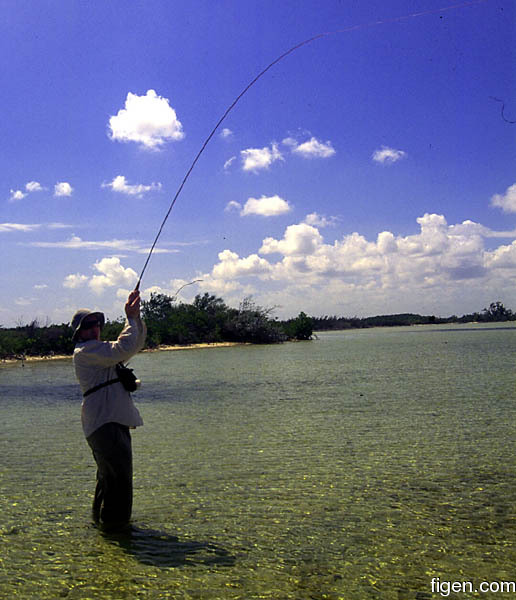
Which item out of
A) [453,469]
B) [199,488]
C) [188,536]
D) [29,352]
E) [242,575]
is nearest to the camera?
[242,575]

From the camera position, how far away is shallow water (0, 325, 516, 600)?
4.44 meters

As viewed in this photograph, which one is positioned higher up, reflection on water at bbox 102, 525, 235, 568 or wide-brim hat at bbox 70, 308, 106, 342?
wide-brim hat at bbox 70, 308, 106, 342

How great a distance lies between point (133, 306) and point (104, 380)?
75 cm

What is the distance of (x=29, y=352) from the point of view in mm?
36500

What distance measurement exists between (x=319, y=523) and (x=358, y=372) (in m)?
16.6

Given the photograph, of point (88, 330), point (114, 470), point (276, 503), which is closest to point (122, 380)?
point (88, 330)

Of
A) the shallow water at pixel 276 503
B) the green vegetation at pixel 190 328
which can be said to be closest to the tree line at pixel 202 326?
the green vegetation at pixel 190 328

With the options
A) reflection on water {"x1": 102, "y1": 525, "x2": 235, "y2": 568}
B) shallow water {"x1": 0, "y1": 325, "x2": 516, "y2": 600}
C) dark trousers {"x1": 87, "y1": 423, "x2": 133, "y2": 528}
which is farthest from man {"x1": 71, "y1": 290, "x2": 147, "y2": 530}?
shallow water {"x1": 0, "y1": 325, "x2": 516, "y2": 600}

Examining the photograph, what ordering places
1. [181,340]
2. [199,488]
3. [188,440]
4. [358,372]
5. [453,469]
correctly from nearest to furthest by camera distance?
1. [199,488]
2. [453,469]
3. [188,440]
4. [358,372]
5. [181,340]

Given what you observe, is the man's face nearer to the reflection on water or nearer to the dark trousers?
the dark trousers

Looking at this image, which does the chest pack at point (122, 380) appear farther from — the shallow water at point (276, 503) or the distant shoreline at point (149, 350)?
the distant shoreline at point (149, 350)

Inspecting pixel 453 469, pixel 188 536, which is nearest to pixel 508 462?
pixel 453 469

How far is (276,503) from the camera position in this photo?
6.26 m

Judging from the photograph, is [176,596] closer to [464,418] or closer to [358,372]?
[464,418]
